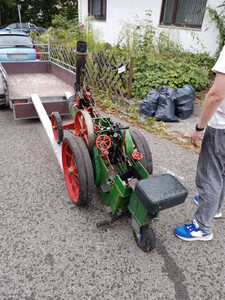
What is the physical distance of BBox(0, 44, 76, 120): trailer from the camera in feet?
14.5

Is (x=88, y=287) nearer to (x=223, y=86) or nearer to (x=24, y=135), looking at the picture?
(x=223, y=86)

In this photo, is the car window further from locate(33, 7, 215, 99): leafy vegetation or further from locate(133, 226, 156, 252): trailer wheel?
locate(133, 226, 156, 252): trailer wheel

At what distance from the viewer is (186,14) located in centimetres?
831

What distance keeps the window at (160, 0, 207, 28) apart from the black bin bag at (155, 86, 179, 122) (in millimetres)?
4522

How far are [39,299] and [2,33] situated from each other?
8240mm

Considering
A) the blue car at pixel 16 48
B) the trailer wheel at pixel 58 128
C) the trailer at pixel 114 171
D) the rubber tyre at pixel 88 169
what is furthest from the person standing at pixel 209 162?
the blue car at pixel 16 48

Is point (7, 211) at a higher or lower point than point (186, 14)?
lower

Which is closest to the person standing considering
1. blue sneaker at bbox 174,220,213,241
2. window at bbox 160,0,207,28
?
blue sneaker at bbox 174,220,213,241

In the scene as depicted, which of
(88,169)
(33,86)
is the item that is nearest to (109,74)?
(33,86)

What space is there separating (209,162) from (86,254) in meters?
1.44

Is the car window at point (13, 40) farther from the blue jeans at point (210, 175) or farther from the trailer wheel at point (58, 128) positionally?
the blue jeans at point (210, 175)

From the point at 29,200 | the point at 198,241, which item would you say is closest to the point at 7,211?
the point at 29,200

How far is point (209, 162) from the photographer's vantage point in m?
1.99

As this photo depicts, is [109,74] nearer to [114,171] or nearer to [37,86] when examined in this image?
[37,86]
